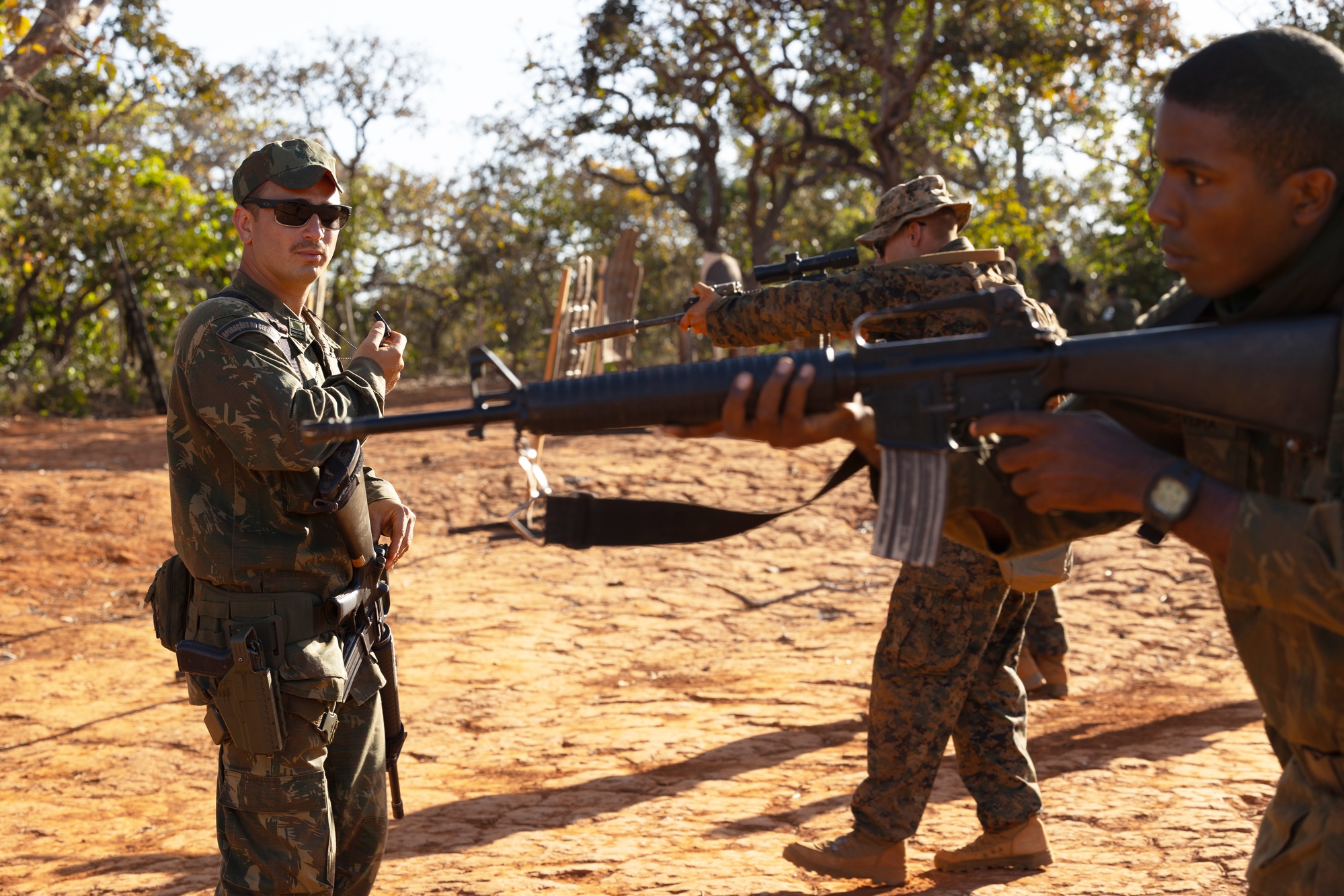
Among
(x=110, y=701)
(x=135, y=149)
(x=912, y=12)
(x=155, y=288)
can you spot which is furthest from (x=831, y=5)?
(x=135, y=149)

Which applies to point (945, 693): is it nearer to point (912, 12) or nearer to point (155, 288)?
point (912, 12)

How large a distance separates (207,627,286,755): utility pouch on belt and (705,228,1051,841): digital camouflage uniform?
1.90 m

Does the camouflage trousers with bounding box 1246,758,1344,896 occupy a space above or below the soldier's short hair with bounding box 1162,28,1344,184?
below

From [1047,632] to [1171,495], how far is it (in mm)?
5006

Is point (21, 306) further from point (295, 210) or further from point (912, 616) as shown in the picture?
point (912, 616)

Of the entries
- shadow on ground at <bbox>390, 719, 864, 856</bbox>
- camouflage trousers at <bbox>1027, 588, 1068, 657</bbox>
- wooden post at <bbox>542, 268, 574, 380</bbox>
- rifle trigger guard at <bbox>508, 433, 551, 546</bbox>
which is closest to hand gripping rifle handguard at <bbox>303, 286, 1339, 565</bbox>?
shadow on ground at <bbox>390, 719, 864, 856</bbox>

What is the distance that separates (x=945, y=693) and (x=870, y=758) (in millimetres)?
349

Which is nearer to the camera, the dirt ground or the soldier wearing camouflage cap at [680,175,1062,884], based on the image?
the soldier wearing camouflage cap at [680,175,1062,884]

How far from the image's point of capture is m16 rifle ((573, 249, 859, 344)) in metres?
4.22

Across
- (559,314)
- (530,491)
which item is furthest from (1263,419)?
(559,314)

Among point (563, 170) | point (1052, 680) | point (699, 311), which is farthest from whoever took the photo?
point (563, 170)

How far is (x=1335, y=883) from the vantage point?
1.71 meters

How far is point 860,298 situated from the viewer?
152 inches

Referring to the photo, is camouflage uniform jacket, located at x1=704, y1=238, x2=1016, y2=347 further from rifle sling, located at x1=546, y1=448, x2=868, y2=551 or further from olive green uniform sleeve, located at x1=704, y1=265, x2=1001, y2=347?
rifle sling, located at x1=546, y1=448, x2=868, y2=551
